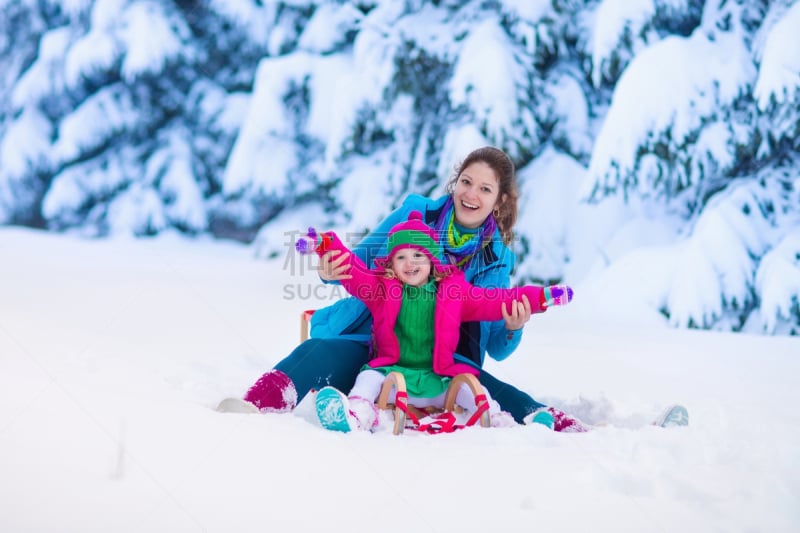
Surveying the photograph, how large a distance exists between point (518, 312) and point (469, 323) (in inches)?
10.9

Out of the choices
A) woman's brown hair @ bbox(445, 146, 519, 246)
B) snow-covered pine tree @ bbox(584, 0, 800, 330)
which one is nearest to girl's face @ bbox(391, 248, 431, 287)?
woman's brown hair @ bbox(445, 146, 519, 246)

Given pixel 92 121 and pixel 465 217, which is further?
pixel 92 121

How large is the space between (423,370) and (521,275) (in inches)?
126

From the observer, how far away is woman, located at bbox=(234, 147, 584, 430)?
210 cm

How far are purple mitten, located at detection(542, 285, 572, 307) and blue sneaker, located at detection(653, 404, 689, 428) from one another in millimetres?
397

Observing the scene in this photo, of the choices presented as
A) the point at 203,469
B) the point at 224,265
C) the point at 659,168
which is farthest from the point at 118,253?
the point at 203,469

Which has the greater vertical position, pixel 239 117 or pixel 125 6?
pixel 125 6

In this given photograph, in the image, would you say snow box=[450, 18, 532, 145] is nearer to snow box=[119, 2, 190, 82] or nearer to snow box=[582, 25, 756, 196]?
snow box=[582, 25, 756, 196]

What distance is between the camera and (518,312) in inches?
80.0

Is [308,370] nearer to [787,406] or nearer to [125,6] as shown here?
[787,406]

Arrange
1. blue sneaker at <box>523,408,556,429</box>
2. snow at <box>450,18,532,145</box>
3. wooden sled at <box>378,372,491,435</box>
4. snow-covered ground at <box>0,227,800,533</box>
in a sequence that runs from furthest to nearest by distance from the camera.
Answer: snow at <box>450,18,532,145</box>
blue sneaker at <box>523,408,556,429</box>
wooden sled at <box>378,372,491,435</box>
snow-covered ground at <box>0,227,800,533</box>

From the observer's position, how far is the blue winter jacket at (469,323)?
2.28 metres

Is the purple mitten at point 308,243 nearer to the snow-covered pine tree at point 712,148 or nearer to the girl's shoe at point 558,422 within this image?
the girl's shoe at point 558,422

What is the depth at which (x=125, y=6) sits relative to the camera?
307 inches
